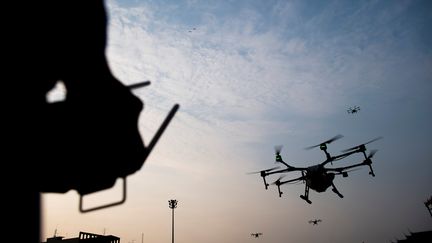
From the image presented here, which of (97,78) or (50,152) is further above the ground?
(97,78)

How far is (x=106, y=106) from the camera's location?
187cm

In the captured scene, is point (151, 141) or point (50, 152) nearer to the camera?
point (50, 152)

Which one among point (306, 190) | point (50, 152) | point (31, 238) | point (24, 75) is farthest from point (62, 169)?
point (306, 190)

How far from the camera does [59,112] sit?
1.70 m

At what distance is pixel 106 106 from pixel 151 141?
45 centimetres

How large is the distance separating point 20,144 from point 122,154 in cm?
61

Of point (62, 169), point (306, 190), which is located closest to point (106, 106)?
point (62, 169)

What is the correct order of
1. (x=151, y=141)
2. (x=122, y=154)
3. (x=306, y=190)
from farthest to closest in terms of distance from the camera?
1. (x=306, y=190)
2. (x=151, y=141)
3. (x=122, y=154)

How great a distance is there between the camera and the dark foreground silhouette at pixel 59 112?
1499mm

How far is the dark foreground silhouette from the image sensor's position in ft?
4.92

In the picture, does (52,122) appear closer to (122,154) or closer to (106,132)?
(106,132)

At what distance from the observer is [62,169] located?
1.77m

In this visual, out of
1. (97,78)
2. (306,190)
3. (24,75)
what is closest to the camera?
(24,75)

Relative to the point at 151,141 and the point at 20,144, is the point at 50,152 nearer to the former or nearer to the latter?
the point at 20,144
